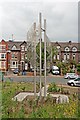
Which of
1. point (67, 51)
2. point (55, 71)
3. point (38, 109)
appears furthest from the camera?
point (67, 51)

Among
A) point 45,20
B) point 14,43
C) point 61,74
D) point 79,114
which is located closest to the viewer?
point 79,114

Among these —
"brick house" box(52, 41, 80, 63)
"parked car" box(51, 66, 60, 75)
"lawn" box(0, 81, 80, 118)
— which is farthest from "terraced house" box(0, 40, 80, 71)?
"lawn" box(0, 81, 80, 118)

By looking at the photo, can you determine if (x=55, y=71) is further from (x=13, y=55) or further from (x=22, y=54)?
(x=13, y=55)

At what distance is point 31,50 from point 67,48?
120ft

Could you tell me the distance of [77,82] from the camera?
19281 mm

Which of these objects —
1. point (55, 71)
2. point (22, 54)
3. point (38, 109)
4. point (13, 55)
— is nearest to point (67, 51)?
point (22, 54)

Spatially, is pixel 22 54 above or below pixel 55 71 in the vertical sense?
above

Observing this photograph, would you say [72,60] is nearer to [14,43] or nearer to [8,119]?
[14,43]

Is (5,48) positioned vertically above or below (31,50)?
above

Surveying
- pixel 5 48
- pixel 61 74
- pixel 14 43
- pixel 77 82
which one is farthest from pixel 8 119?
pixel 14 43

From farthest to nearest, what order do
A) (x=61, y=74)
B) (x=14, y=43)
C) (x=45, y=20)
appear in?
(x=14, y=43) < (x=61, y=74) < (x=45, y=20)

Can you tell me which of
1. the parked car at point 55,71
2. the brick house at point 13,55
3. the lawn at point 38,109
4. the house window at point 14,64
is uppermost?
the brick house at point 13,55

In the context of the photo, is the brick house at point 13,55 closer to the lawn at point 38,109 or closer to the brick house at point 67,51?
the brick house at point 67,51

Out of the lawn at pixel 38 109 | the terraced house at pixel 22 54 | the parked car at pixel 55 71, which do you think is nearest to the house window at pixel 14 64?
the terraced house at pixel 22 54
